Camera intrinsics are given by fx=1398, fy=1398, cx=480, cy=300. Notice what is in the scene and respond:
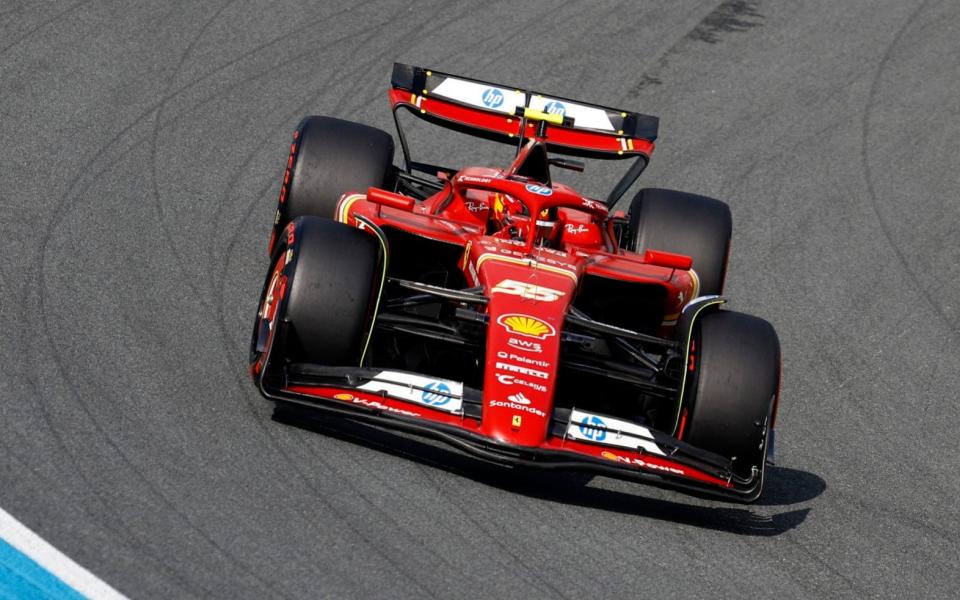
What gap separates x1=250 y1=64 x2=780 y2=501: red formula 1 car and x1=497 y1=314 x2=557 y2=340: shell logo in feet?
0.04

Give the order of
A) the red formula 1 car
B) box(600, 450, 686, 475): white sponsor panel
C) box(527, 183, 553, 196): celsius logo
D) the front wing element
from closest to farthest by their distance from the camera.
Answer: the front wing element < box(600, 450, 686, 475): white sponsor panel < the red formula 1 car < box(527, 183, 553, 196): celsius logo

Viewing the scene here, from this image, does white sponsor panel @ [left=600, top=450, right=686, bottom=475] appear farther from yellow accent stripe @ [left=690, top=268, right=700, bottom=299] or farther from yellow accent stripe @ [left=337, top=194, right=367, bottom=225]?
yellow accent stripe @ [left=337, top=194, right=367, bottom=225]

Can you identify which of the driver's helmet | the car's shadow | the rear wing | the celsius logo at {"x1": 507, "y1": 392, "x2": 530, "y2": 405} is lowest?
the car's shadow

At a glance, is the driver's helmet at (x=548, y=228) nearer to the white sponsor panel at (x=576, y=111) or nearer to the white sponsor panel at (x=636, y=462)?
the white sponsor panel at (x=576, y=111)

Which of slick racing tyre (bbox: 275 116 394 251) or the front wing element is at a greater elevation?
slick racing tyre (bbox: 275 116 394 251)

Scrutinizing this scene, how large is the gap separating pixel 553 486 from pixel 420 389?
955 mm

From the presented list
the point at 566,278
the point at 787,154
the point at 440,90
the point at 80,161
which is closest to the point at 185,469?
the point at 566,278

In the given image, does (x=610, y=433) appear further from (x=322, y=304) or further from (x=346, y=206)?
(x=346, y=206)

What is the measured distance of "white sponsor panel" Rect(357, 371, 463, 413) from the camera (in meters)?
7.21

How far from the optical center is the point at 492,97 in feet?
33.0

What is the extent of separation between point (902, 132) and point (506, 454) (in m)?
9.87

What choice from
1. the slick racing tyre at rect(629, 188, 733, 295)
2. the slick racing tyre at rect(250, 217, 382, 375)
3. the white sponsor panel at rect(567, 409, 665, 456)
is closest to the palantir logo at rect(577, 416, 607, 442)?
the white sponsor panel at rect(567, 409, 665, 456)

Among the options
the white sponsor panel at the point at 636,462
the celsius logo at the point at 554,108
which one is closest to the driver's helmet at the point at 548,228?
the celsius logo at the point at 554,108

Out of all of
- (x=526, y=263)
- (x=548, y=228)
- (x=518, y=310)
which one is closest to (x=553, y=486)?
(x=518, y=310)
